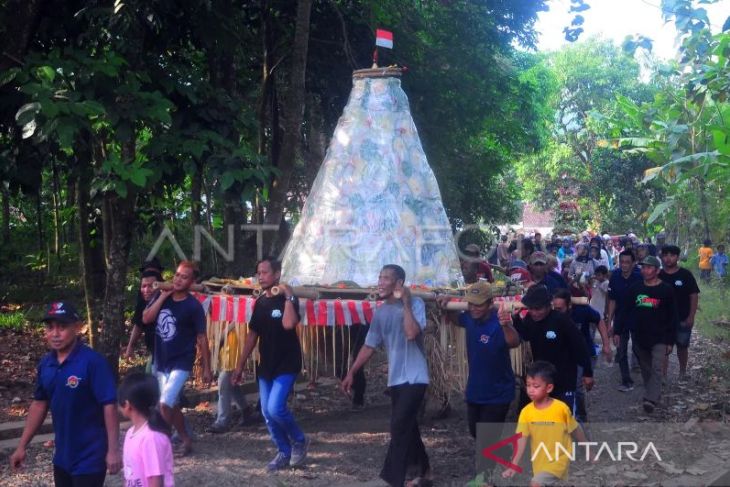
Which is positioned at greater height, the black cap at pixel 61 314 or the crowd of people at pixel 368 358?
the black cap at pixel 61 314

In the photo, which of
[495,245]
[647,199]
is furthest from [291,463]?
[647,199]

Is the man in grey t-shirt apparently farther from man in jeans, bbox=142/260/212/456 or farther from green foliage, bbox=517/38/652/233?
green foliage, bbox=517/38/652/233

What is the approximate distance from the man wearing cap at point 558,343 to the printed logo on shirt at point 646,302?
251 centimetres

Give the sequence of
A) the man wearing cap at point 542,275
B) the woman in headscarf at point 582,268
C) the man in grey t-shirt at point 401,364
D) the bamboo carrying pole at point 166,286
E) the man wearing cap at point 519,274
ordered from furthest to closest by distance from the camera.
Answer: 1. the woman in headscarf at point 582,268
2. the man wearing cap at point 519,274
3. the man wearing cap at point 542,275
4. the bamboo carrying pole at point 166,286
5. the man in grey t-shirt at point 401,364

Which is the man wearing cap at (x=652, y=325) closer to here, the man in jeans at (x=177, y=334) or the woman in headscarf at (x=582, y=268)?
the woman in headscarf at (x=582, y=268)

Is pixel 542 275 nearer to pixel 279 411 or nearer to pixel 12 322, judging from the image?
pixel 279 411

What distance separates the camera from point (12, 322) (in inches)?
559

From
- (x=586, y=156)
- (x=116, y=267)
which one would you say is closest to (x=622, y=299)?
(x=116, y=267)

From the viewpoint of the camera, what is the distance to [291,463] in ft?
22.1

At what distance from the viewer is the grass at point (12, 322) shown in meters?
14.0

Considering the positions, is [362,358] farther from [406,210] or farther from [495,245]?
[495,245]

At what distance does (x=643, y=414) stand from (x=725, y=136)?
661 centimetres

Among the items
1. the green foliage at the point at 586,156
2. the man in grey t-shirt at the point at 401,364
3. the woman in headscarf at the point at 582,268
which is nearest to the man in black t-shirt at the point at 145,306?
the man in grey t-shirt at the point at 401,364

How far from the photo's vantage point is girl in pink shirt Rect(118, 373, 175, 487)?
4.10 meters
